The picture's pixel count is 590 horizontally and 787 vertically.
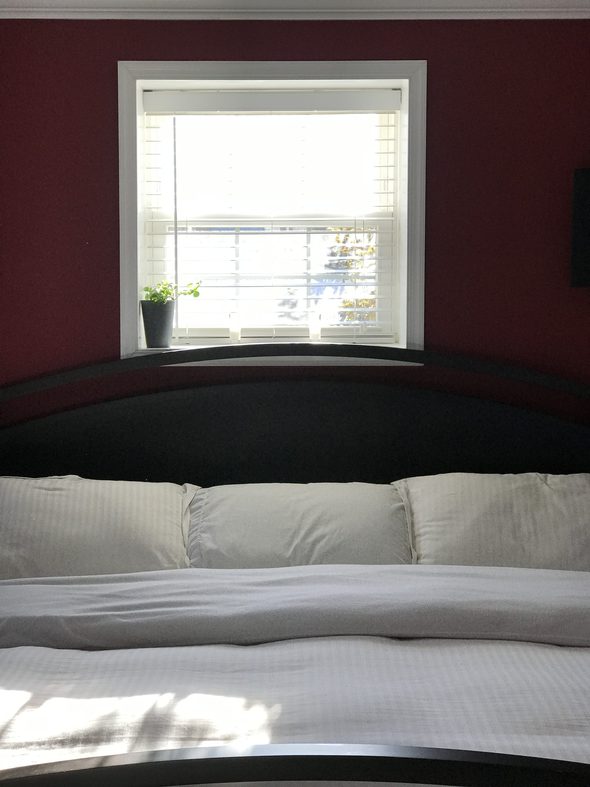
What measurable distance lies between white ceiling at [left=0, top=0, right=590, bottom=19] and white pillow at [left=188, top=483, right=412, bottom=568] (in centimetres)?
169

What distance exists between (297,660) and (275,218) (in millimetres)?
1813

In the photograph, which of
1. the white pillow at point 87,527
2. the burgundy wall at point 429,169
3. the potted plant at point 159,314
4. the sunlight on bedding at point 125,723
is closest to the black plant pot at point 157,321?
the potted plant at point 159,314

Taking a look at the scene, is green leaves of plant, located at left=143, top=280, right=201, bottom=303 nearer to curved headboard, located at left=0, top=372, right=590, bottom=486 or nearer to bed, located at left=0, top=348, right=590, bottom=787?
bed, located at left=0, top=348, right=590, bottom=787

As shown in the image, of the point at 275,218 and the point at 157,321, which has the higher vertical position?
the point at 275,218

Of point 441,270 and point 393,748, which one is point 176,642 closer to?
point 393,748

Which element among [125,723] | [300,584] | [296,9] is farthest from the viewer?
[296,9]

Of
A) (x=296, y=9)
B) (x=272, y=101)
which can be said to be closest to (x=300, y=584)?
(x=272, y=101)

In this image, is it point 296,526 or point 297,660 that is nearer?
point 297,660

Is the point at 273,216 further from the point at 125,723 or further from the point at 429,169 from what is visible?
the point at 125,723

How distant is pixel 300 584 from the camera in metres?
2.29

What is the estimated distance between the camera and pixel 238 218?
10.4 ft

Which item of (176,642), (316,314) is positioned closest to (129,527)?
(176,642)

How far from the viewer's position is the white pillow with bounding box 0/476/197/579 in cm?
254

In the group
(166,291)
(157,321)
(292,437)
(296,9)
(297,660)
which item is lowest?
(297,660)
